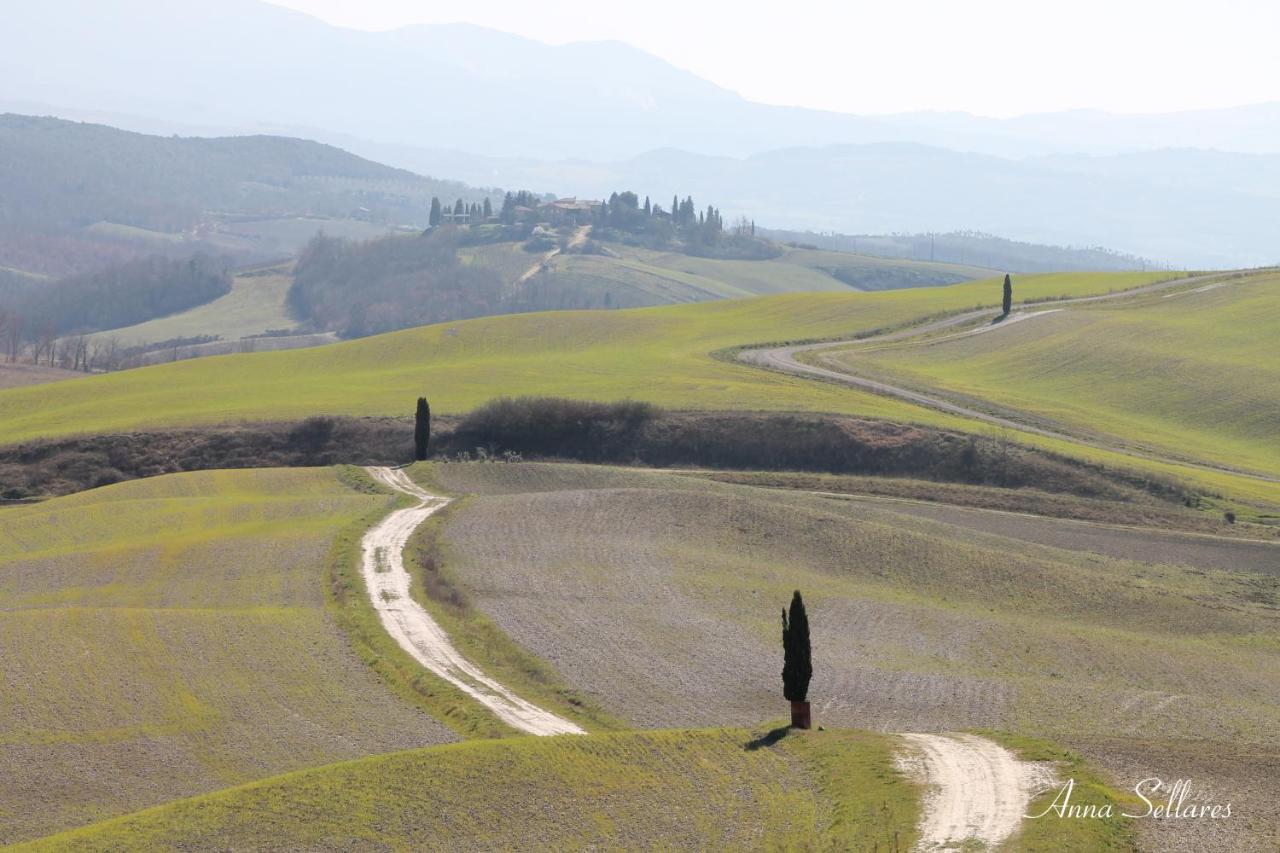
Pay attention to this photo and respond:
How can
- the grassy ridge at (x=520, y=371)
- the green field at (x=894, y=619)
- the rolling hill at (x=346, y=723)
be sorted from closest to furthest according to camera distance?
the rolling hill at (x=346, y=723), the green field at (x=894, y=619), the grassy ridge at (x=520, y=371)

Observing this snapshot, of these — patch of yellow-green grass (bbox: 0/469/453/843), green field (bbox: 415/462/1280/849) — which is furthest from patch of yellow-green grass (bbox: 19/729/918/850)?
green field (bbox: 415/462/1280/849)

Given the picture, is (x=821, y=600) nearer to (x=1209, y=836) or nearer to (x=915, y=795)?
(x=915, y=795)

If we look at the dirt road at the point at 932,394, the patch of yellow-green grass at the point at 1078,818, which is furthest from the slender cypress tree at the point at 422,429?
the patch of yellow-green grass at the point at 1078,818

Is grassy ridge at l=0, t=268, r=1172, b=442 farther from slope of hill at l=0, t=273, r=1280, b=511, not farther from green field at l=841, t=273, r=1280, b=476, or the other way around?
green field at l=841, t=273, r=1280, b=476

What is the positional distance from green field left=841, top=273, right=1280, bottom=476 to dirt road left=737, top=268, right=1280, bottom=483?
2050 millimetres

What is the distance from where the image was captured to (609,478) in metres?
68.2

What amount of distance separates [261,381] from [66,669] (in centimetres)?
7459

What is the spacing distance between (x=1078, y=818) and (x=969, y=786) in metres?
2.67

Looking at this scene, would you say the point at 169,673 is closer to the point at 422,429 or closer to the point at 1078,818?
the point at 1078,818

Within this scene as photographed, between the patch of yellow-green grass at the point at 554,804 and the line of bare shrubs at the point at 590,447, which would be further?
the line of bare shrubs at the point at 590,447

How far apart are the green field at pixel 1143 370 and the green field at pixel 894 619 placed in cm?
2759

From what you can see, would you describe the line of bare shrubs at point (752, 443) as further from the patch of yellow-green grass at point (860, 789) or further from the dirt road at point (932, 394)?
the patch of yellow-green grass at point (860, 789)

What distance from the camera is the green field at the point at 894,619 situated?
1308 inches

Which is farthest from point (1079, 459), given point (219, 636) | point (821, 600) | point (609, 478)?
point (219, 636)
